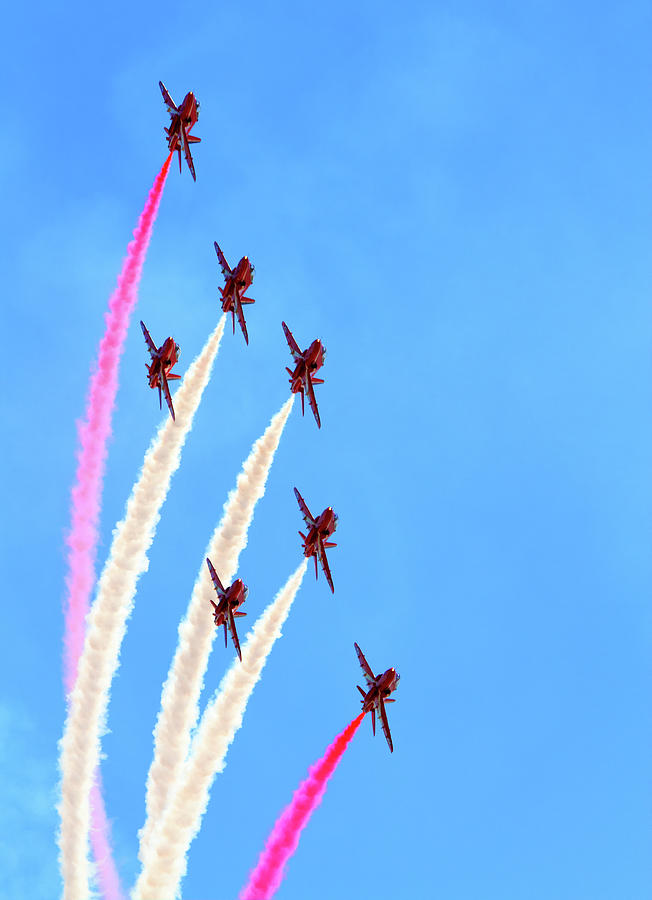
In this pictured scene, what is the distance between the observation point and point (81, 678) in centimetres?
9138

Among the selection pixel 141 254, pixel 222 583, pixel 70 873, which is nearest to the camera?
pixel 70 873

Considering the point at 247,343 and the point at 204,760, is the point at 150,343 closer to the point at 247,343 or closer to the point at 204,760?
the point at 247,343

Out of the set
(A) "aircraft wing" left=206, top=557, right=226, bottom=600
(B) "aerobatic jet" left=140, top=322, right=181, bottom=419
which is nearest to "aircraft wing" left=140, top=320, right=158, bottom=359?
(B) "aerobatic jet" left=140, top=322, right=181, bottom=419

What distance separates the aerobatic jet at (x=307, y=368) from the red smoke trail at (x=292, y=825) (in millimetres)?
23624

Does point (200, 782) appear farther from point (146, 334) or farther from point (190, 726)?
point (146, 334)

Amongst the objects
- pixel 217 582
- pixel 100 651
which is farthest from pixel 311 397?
pixel 100 651

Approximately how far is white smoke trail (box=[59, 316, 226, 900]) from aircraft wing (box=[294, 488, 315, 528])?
9.24 meters

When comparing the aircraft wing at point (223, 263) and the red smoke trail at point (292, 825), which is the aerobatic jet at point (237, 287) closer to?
the aircraft wing at point (223, 263)

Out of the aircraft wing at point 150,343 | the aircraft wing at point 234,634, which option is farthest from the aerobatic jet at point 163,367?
the aircraft wing at point 234,634

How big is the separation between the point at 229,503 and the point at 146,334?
45.1 feet

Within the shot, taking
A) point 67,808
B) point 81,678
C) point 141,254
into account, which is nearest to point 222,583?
point 81,678

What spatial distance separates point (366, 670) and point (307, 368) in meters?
22.6

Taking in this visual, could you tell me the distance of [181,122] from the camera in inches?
4001

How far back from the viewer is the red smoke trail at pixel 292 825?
8512cm
